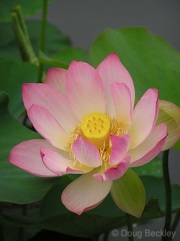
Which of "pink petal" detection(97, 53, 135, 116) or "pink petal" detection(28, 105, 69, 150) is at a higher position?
"pink petal" detection(97, 53, 135, 116)

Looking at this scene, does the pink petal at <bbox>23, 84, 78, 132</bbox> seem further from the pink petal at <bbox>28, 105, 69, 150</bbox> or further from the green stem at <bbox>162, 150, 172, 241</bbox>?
the green stem at <bbox>162, 150, 172, 241</bbox>

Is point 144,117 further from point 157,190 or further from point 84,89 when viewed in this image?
point 157,190

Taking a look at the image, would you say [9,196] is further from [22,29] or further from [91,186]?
[22,29]

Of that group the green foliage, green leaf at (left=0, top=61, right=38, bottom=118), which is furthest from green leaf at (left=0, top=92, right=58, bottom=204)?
green leaf at (left=0, top=61, right=38, bottom=118)

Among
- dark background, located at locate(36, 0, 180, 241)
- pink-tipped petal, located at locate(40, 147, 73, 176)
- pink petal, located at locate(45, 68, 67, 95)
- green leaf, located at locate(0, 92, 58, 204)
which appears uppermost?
pink petal, located at locate(45, 68, 67, 95)

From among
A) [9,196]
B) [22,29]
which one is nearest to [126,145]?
[9,196]

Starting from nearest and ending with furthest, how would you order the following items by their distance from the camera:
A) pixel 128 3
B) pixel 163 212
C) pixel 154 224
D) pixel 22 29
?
1. pixel 163 212
2. pixel 22 29
3. pixel 154 224
4. pixel 128 3
